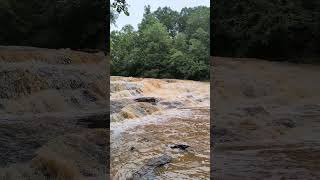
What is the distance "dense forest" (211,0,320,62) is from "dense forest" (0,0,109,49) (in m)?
1.70

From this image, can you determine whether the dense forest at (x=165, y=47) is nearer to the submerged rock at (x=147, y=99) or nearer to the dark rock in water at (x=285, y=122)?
the submerged rock at (x=147, y=99)

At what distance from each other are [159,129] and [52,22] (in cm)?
194

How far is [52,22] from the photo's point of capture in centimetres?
638

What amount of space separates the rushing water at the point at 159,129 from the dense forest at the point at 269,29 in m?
1.26

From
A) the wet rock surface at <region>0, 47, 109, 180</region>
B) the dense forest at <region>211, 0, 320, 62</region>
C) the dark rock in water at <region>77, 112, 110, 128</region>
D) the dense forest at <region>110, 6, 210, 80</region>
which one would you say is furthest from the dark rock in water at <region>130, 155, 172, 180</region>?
the dense forest at <region>110, 6, 210, 80</region>

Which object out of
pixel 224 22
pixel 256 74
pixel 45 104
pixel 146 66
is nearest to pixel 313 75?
pixel 256 74

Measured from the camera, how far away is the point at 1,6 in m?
5.99

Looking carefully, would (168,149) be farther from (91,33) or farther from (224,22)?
(224,22)

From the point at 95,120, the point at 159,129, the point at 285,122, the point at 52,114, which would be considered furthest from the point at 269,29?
the point at 52,114

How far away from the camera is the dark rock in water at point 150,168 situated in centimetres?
502

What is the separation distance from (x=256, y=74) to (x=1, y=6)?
143 inches

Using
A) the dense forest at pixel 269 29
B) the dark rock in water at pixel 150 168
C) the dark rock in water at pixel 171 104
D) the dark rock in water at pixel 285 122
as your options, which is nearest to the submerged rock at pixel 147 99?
the dark rock in water at pixel 171 104

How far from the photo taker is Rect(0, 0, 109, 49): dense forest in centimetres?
609

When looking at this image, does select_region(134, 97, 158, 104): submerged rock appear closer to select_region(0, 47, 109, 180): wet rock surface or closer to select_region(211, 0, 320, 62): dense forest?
select_region(0, 47, 109, 180): wet rock surface
